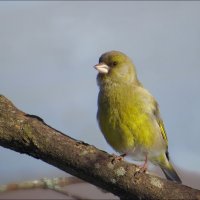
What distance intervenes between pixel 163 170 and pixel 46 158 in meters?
2.28

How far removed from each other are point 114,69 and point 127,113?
0.58 meters

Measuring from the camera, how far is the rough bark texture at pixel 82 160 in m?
2.54

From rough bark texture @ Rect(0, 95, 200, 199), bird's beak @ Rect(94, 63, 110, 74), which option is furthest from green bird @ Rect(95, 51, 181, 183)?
rough bark texture @ Rect(0, 95, 200, 199)

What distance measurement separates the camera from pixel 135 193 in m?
2.56

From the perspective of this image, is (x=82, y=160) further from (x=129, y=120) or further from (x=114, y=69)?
(x=114, y=69)

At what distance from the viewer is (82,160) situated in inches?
103

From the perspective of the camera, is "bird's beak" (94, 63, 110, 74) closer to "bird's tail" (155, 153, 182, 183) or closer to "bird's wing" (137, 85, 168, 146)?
"bird's wing" (137, 85, 168, 146)

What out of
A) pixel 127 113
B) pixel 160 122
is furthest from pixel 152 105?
pixel 127 113

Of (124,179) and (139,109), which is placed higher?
(139,109)

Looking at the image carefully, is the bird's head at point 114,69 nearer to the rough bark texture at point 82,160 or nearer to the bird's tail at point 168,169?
the bird's tail at point 168,169

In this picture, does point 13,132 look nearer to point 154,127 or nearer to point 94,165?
point 94,165

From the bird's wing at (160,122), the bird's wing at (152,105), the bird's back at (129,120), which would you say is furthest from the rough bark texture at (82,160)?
the bird's wing at (160,122)

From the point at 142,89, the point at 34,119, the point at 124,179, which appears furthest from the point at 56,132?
the point at 142,89

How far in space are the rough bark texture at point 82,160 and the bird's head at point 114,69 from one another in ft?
5.09
